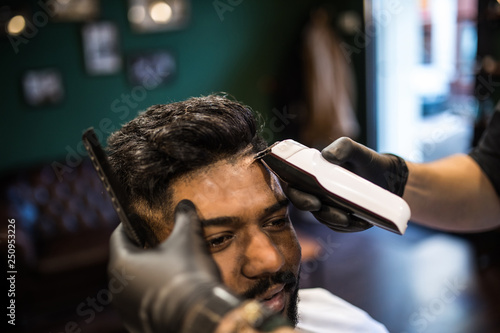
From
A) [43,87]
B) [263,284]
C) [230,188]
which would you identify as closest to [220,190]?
[230,188]

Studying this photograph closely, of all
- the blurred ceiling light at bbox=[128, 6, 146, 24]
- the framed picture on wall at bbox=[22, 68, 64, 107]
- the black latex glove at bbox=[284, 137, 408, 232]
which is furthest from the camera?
the blurred ceiling light at bbox=[128, 6, 146, 24]

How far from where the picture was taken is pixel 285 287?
1.28 m

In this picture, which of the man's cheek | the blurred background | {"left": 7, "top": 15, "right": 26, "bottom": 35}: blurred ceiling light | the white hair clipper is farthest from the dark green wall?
the white hair clipper

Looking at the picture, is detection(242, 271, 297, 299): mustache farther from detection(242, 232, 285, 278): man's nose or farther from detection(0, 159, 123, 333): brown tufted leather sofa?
detection(0, 159, 123, 333): brown tufted leather sofa

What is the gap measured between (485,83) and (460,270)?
1728mm

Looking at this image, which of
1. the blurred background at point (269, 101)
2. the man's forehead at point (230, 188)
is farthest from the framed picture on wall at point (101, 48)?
the man's forehead at point (230, 188)

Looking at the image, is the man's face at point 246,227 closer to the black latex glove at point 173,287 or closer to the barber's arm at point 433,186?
the barber's arm at point 433,186

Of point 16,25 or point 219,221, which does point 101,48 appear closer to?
point 16,25

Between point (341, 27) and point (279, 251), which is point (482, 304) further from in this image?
point (341, 27)

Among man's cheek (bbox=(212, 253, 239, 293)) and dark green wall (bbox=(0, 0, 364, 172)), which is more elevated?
man's cheek (bbox=(212, 253, 239, 293))

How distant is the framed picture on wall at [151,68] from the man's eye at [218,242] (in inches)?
164

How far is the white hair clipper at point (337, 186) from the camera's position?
3.14ft

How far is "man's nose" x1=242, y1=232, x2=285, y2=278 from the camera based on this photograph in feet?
3.90

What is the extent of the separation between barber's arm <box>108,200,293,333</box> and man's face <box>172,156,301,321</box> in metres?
0.28
